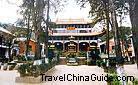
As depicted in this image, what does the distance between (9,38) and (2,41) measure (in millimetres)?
4072

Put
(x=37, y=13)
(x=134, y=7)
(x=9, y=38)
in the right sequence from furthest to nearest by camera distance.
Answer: (x=9, y=38)
(x=37, y=13)
(x=134, y=7)

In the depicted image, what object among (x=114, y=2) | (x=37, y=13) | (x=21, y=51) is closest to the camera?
(x=114, y=2)

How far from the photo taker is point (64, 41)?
7575 cm

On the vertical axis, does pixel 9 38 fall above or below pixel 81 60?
above

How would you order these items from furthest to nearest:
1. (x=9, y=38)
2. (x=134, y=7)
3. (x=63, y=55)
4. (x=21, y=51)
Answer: (x=21, y=51) < (x=63, y=55) < (x=9, y=38) < (x=134, y=7)

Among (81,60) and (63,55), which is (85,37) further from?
(81,60)

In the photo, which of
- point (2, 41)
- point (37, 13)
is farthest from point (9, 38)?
point (37, 13)

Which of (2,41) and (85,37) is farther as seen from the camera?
(85,37)

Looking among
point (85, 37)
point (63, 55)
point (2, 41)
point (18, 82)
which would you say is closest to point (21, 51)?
point (63, 55)

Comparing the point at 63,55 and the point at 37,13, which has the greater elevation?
the point at 37,13

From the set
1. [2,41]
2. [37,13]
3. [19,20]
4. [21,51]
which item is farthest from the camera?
[21,51]

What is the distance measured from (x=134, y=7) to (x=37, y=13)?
12027mm

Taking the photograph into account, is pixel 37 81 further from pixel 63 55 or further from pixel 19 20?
pixel 63 55

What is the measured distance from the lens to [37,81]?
1655 centimetres
